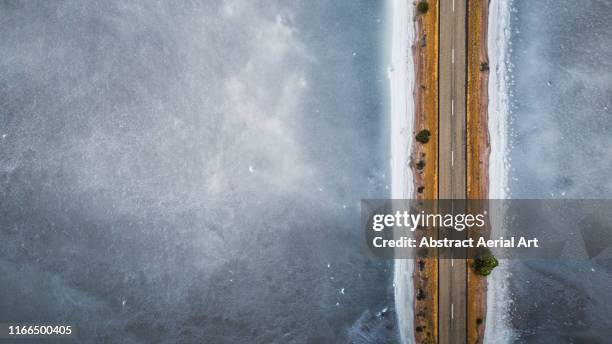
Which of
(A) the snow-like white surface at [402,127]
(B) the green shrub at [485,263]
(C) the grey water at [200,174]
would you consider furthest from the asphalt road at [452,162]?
(C) the grey water at [200,174]

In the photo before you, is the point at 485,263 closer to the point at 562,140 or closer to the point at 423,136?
the point at 423,136

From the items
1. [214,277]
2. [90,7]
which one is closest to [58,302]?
[214,277]

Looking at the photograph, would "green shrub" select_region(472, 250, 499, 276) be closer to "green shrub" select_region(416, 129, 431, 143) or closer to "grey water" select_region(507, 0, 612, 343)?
"grey water" select_region(507, 0, 612, 343)

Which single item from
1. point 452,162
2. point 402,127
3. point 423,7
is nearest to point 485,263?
point 452,162

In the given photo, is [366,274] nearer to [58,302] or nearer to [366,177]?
[366,177]

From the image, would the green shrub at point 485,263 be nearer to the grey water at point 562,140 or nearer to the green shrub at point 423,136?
the grey water at point 562,140
